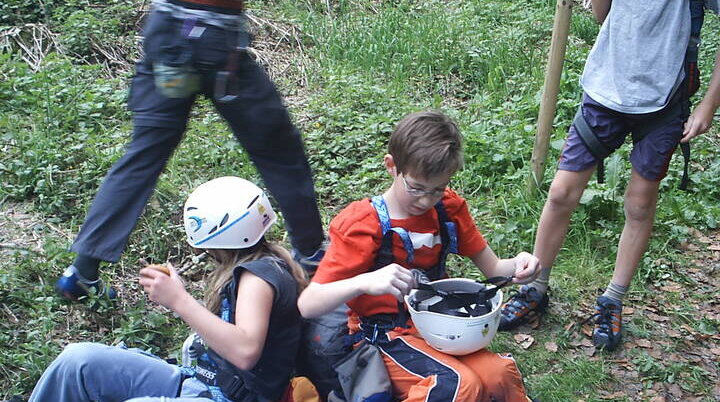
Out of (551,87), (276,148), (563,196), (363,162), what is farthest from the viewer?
(363,162)

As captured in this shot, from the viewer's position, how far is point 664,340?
3.80 m

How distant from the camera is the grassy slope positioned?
366 cm

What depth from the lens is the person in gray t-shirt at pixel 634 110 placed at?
332 centimetres

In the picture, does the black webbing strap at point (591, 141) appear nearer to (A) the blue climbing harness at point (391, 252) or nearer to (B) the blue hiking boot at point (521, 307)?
(B) the blue hiking boot at point (521, 307)

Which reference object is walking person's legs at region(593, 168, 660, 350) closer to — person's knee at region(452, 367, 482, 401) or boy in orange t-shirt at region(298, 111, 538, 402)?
boy in orange t-shirt at region(298, 111, 538, 402)

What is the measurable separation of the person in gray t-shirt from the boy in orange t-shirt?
0.92 m

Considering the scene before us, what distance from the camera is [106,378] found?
2.79 m

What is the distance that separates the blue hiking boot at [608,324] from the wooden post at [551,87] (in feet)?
3.58

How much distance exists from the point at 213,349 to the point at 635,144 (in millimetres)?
2108

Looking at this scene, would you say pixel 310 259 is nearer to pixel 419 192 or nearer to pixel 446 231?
pixel 446 231

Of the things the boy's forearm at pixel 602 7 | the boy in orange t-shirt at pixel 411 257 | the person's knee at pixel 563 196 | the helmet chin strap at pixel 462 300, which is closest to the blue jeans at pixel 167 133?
the boy in orange t-shirt at pixel 411 257

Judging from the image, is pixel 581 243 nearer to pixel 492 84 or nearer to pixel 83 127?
pixel 492 84

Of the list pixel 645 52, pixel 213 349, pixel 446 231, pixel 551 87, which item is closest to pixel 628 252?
pixel 645 52

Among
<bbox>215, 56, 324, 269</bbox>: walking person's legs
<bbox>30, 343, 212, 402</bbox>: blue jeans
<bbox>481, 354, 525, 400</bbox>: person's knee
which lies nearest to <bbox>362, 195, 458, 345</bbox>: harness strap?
<bbox>481, 354, 525, 400</bbox>: person's knee
